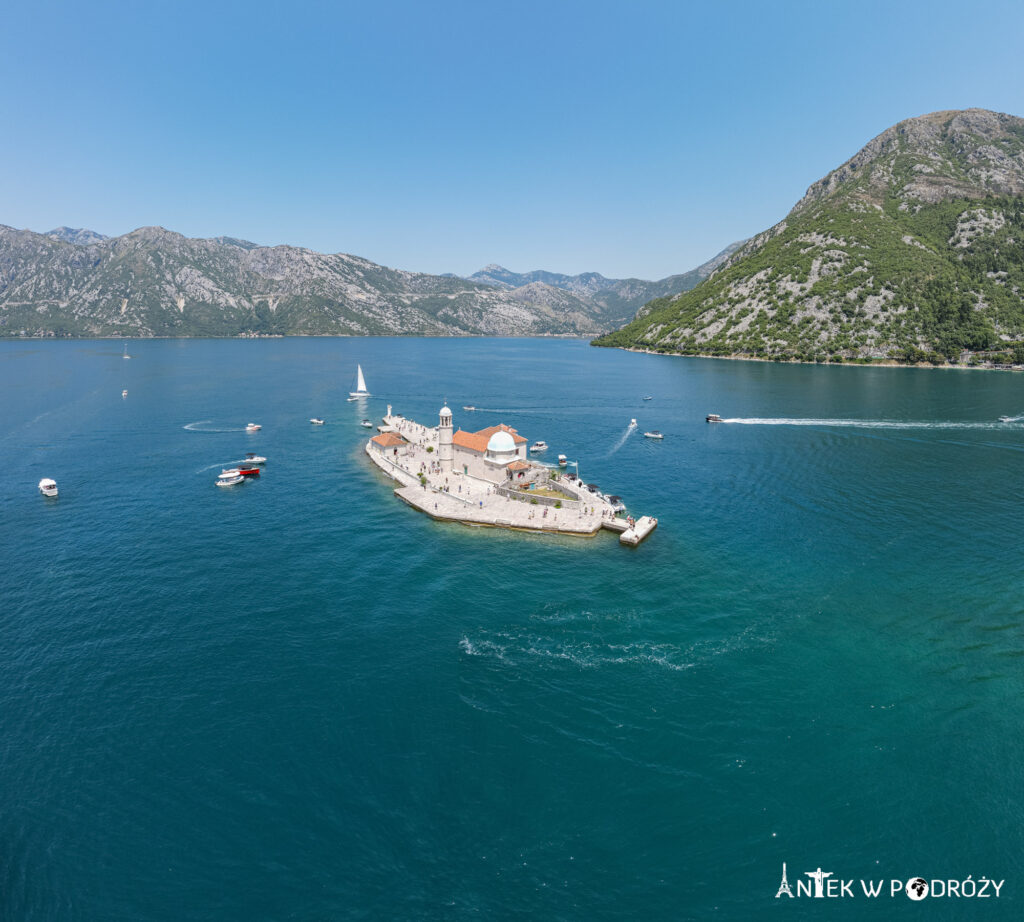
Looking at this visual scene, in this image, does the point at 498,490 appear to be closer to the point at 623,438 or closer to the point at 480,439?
the point at 480,439

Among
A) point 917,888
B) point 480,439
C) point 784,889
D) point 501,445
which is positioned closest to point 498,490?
point 501,445

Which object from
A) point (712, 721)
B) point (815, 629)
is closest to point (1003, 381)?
point (815, 629)

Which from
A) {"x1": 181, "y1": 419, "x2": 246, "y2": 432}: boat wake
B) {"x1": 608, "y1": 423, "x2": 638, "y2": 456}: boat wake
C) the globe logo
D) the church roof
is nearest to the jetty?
the church roof

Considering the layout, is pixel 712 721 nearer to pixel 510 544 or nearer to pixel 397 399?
pixel 510 544

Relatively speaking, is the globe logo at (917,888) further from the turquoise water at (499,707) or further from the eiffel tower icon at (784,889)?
the eiffel tower icon at (784,889)

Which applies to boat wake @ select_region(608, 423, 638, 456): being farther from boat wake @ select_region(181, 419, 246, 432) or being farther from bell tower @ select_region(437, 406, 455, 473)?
boat wake @ select_region(181, 419, 246, 432)

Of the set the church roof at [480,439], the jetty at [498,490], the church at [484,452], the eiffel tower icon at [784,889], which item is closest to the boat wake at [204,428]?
the jetty at [498,490]

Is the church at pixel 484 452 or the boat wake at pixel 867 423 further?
the boat wake at pixel 867 423
